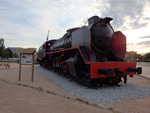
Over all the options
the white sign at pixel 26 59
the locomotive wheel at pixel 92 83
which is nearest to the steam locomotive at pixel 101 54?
the locomotive wheel at pixel 92 83

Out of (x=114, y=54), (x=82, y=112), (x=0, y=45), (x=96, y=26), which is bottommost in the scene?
(x=82, y=112)

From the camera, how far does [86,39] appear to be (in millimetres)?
5859

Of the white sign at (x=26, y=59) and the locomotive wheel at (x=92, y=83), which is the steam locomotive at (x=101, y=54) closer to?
the locomotive wheel at (x=92, y=83)

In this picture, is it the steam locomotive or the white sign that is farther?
the white sign

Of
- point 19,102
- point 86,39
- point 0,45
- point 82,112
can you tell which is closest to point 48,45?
point 86,39

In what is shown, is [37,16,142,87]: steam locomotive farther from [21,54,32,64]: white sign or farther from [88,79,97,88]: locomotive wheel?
[21,54,32,64]: white sign

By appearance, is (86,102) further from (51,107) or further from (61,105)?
(51,107)

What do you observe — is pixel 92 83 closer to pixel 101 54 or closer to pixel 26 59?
pixel 101 54

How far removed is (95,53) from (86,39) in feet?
Answer: 2.53

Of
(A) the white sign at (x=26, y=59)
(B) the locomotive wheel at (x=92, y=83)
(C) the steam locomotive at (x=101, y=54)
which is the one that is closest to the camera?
(C) the steam locomotive at (x=101, y=54)

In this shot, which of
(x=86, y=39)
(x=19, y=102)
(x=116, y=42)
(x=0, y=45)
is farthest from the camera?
(x=0, y=45)

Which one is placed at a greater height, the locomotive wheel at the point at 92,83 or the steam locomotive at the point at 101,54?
the steam locomotive at the point at 101,54

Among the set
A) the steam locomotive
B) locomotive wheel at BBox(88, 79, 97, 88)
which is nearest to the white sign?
the steam locomotive

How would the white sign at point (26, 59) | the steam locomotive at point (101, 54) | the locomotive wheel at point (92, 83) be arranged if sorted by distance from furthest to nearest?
the white sign at point (26, 59) → the locomotive wheel at point (92, 83) → the steam locomotive at point (101, 54)
